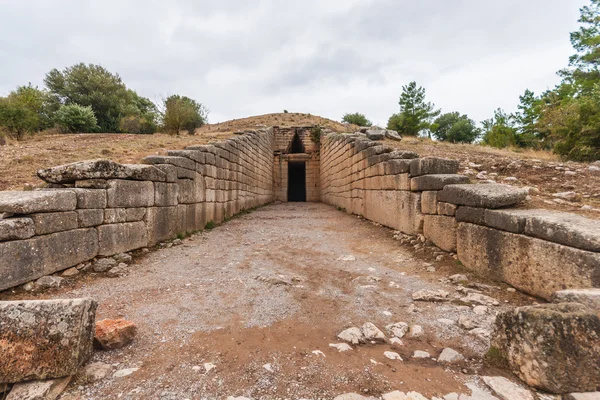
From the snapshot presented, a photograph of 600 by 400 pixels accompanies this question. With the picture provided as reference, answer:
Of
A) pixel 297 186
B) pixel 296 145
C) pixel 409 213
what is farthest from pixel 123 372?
pixel 297 186

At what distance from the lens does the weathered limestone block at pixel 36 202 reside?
2.75 meters

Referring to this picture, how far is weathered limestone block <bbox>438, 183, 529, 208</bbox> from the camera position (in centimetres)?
321

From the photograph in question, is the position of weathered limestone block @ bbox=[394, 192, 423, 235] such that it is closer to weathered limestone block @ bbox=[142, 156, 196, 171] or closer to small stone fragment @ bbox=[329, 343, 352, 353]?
small stone fragment @ bbox=[329, 343, 352, 353]

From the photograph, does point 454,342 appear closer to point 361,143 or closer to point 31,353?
point 31,353

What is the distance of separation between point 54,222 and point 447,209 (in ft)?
17.0

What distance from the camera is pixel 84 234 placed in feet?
11.4

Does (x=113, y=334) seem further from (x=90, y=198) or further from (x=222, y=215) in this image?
(x=222, y=215)

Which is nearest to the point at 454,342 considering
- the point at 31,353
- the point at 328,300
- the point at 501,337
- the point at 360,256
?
the point at 501,337

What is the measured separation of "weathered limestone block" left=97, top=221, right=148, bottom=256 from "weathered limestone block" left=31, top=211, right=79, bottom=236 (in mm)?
415

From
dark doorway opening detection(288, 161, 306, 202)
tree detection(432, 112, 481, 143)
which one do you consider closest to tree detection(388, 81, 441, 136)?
tree detection(432, 112, 481, 143)

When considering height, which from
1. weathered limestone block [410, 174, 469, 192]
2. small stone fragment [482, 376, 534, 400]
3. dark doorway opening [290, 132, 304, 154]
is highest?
dark doorway opening [290, 132, 304, 154]

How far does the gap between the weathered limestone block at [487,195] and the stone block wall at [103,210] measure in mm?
4922

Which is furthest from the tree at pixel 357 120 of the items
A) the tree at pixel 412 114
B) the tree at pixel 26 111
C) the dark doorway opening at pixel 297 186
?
the tree at pixel 26 111

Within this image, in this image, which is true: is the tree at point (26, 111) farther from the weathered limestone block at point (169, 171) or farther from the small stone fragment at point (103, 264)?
the small stone fragment at point (103, 264)
